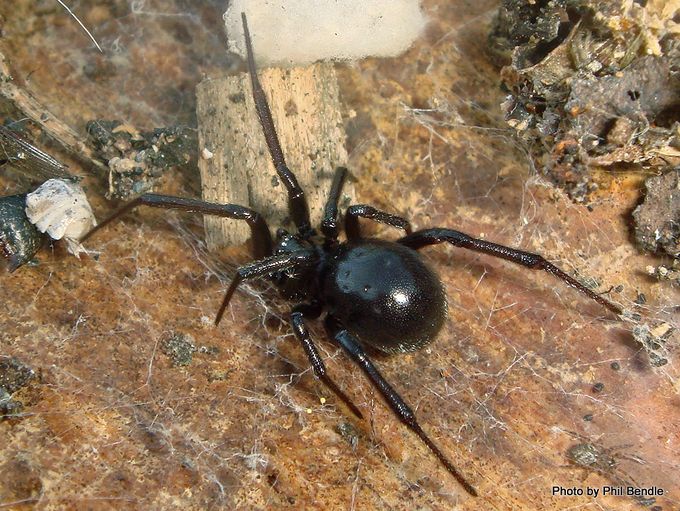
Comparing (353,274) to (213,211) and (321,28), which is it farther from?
(321,28)

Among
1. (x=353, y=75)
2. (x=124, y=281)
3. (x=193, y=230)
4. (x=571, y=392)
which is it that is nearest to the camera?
(x=571, y=392)

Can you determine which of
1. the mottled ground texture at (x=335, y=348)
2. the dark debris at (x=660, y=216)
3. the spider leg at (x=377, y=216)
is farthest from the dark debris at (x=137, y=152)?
the dark debris at (x=660, y=216)

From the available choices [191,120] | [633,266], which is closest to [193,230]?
[191,120]

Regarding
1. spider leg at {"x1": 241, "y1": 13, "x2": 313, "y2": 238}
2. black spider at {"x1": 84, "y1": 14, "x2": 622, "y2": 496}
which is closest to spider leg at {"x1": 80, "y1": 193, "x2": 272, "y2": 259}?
black spider at {"x1": 84, "y1": 14, "x2": 622, "y2": 496}

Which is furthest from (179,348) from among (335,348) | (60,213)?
(60,213)

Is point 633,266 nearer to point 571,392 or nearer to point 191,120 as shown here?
point 571,392

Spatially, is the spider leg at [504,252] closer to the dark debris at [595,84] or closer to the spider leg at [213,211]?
the dark debris at [595,84]

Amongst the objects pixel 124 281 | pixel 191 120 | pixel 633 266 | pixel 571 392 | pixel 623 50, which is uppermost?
pixel 191 120
